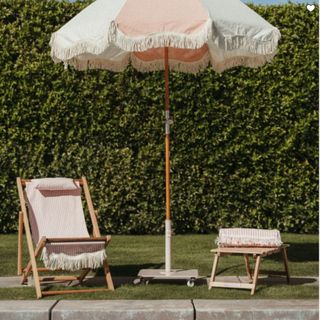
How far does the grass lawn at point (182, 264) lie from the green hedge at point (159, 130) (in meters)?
0.51

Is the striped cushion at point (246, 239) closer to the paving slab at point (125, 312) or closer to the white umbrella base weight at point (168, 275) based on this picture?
the white umbrella base weight at point (168, 275)

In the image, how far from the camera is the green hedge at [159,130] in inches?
465

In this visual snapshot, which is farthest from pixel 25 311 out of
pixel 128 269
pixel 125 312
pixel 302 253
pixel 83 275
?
pixel 302 253

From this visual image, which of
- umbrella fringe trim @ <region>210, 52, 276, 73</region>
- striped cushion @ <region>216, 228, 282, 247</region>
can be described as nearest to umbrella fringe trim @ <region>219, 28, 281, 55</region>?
umbrella fringe trim @ <region>210, 52, 276, 73</region>

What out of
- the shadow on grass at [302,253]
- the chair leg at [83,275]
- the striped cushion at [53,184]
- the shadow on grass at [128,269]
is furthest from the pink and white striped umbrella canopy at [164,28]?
the shadow on grass at [302,253]

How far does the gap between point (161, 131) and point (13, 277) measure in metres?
4.31

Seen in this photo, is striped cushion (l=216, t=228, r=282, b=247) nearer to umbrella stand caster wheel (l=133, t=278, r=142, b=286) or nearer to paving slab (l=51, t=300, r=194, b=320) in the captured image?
umbrella stand caster wheel (l=133, t=278, r=142, b=286)

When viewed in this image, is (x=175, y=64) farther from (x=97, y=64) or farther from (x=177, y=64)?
(x=97, y=64)

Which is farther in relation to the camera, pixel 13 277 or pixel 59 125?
pixel 59 125

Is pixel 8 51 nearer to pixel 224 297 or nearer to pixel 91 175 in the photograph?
pixel 91 175

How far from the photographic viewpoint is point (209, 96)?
38.8 ft

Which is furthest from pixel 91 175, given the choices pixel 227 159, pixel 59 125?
pixel 227 159

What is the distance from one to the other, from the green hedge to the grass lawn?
514mm

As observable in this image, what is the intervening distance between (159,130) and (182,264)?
3.25m
